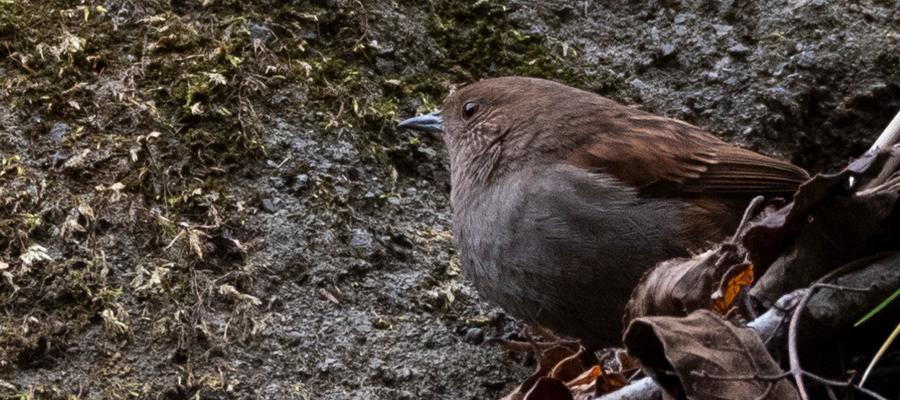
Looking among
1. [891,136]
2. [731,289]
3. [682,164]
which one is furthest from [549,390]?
[891,136]

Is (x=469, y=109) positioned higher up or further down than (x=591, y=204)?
further down

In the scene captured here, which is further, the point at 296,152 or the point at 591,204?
the point at 296,152

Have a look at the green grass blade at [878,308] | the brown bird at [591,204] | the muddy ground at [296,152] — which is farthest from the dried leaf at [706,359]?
the muddy ground at [296,152]

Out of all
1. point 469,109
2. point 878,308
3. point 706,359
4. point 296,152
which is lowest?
point 296,152

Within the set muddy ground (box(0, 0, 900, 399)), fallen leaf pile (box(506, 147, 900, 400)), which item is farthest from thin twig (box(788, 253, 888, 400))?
muddy ground (box(0, 0, 900, 399))

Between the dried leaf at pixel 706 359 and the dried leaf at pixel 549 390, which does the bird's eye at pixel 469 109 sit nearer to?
the dried leaf at pixel 549 390

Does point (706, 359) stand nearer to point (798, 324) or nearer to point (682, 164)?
point (798, 324)

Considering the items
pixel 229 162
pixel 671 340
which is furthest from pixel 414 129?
pixel 671 340

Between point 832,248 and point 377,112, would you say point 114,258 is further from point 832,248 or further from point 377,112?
point 832,248
